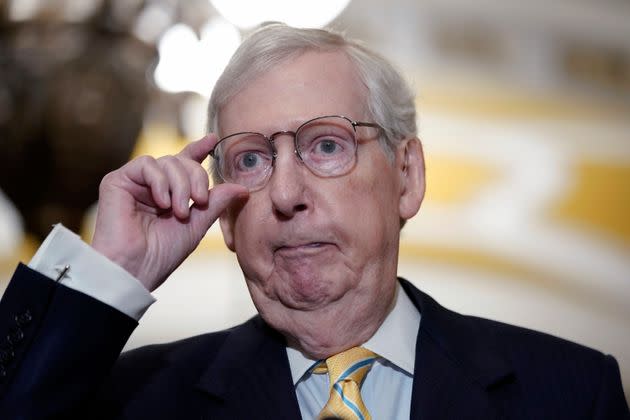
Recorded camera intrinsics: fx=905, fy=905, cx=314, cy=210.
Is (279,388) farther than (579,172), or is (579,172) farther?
(579,172)

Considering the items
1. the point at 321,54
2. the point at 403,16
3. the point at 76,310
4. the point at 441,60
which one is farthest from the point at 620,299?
the point at 76,310

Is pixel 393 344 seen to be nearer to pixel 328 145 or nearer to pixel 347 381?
pixel 347 381

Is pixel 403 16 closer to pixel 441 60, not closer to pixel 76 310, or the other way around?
pixel 441 60

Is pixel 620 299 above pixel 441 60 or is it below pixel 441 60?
below

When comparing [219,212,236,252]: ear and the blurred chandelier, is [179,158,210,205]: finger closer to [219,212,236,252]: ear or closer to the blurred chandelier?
[219,212,236,252]: ear

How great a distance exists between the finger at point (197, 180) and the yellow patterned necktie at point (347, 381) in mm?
390

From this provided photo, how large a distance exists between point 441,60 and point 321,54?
8.58ft

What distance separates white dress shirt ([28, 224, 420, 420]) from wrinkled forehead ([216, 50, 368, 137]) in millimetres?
387

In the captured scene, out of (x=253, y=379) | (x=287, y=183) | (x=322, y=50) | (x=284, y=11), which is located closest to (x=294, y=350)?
(x=253, y=379)

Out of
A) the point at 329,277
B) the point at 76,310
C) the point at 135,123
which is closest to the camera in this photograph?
the point at 76,310

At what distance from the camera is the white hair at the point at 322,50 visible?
5.81 feet

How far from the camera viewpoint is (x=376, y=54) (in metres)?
1.88

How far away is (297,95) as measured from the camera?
1.71 metres

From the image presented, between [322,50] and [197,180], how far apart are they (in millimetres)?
381
